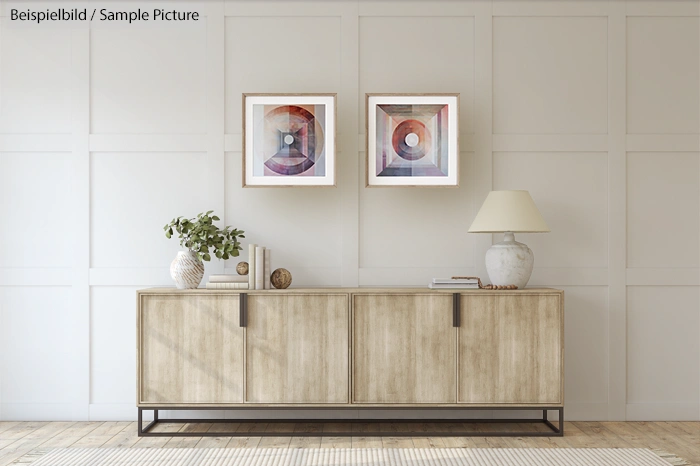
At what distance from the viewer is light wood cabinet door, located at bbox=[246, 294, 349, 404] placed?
10.7 ft

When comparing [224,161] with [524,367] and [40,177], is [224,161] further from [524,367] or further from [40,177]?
[524,367]

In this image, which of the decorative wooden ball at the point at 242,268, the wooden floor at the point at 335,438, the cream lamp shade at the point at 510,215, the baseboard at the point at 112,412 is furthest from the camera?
the baseboard at the point at 112,412

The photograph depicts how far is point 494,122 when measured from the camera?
3707 mm

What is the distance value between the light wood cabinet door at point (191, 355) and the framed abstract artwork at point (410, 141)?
3.81 feet

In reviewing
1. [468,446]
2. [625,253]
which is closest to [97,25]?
[468,446]

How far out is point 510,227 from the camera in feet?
10.8

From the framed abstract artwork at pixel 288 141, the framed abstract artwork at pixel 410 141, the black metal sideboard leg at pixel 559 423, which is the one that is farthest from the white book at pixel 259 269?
the black metal sideboard leg at pixel 559 423

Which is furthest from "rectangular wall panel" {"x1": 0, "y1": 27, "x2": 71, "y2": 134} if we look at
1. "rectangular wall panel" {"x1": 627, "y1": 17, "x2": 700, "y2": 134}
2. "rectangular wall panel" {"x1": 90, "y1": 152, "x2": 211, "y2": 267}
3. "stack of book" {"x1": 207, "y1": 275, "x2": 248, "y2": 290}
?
"rectangular wall panel" {"x1": 627, "y1": 17, "x2": 700, "y2": 134}

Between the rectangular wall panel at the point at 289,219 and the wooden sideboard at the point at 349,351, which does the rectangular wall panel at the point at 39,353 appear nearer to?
the wooden sideboard at the point at 349,351

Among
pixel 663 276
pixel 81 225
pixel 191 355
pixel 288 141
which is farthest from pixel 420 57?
pixel 81 225

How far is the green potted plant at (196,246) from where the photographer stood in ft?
11.1

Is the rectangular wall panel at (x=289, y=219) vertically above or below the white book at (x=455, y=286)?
above

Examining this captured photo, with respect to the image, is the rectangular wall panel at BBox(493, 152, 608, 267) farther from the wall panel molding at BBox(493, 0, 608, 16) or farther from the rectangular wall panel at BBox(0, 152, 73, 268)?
the rectangular wall panel at BBox(0, 152, 73, 268)

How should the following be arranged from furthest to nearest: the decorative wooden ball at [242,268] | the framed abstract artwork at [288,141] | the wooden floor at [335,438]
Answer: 1. the framed abstract artwork at [288,141]
2. the decorative wooden ball at [242,268]
3. the wooden floor at [335,438]
